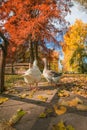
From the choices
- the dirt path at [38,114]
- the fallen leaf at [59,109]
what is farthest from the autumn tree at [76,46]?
the fallen leaf at [59,109]

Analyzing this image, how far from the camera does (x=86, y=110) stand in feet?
21.6

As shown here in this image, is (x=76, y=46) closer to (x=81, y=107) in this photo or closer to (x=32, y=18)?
(x=32, y=18)

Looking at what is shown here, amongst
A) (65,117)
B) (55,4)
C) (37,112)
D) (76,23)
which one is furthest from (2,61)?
(76,23)

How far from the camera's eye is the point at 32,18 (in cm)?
2578

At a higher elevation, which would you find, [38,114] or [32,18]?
[32,18]

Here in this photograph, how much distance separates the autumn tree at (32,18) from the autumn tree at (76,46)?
742 inches

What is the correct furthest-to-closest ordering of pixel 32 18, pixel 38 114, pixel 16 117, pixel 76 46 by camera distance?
pixel 76 46 → pixel 32 18 → pixel 38 114 → pixel 16 117

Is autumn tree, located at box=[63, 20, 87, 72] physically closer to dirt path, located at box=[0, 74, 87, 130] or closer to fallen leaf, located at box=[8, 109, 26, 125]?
dirt path, located at box=[0, 74, 87, 130]

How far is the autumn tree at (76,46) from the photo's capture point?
4547cm

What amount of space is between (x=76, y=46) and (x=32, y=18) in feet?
72.4

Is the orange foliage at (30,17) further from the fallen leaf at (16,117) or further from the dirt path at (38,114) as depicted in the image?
the fallen leaf at (16,117)

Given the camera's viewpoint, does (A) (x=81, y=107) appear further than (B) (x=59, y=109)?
Yes

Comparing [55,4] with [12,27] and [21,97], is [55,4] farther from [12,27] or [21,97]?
[21,97]

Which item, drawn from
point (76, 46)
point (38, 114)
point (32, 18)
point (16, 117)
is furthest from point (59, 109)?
point (76, 46)
